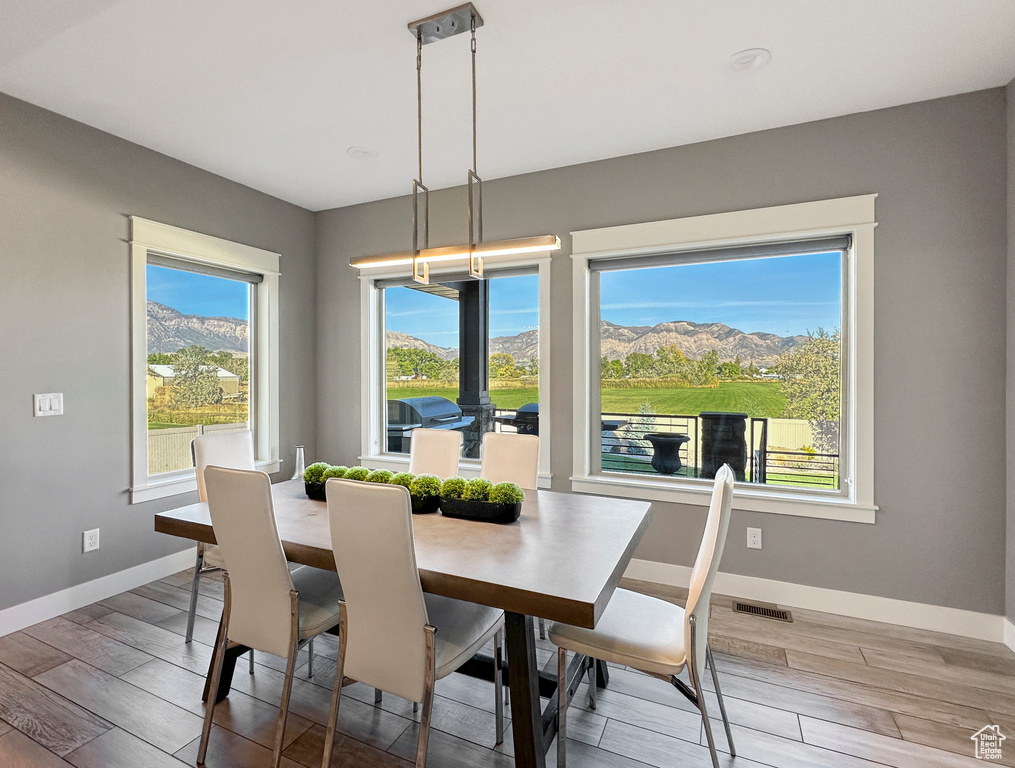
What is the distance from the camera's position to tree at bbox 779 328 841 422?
118 inches

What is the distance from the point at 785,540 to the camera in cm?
296

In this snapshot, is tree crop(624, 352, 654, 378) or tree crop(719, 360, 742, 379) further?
tree crop(624, 352, 654, 378)

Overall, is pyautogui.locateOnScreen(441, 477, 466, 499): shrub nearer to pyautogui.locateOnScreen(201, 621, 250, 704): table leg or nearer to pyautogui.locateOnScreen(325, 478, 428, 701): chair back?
pyautogui.locateOnScreen(325, 478, 428, 701): chair back

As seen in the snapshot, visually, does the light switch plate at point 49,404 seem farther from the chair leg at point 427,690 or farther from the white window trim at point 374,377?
the chair leg at point 427,690

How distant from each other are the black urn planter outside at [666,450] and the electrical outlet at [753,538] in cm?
56

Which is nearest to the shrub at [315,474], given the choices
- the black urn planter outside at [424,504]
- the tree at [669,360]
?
the black urn planter outside at [424,504]

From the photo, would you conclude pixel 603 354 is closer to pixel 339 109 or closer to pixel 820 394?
pixel 820 394

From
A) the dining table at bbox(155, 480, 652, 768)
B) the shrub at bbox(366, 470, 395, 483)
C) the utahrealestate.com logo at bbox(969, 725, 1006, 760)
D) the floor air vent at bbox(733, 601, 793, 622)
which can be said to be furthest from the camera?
the floor air vent at bbox(733, 601, 793, 622)

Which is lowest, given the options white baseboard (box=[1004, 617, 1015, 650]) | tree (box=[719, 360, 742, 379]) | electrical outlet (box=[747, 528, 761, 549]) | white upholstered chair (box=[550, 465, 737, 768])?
white baseboard (box=[1004, 617, 1015, 650])

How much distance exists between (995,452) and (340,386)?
4259 mm

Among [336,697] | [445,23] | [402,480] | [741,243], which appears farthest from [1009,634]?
[445,23]

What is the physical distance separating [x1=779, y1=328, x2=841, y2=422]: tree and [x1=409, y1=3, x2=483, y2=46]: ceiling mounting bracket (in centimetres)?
245

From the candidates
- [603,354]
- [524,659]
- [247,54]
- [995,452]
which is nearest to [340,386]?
[603,354]

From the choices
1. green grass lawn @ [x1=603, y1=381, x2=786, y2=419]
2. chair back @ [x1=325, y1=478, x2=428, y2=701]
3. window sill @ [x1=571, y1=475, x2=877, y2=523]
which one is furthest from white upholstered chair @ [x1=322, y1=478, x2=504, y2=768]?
green grass lawn @ [x1=603, y1=381, x2=786, y2=419]
